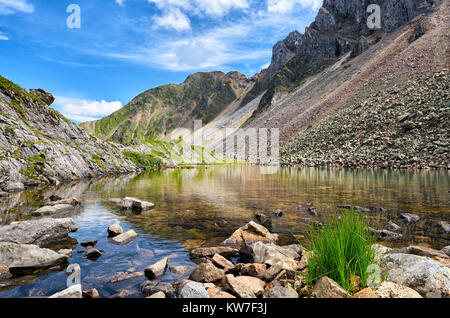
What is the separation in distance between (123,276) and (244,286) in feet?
13.2

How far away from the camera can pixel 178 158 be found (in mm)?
100938

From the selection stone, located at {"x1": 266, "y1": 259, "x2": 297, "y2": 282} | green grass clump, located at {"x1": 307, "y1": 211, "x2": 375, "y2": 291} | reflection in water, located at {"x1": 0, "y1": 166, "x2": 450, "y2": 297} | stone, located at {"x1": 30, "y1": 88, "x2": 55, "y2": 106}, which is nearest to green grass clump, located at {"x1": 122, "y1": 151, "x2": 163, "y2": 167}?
stone, located at {"x1": 30, "y1": 88, "x2": 55, "y2": 106}

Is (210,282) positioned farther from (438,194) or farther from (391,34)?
(391,34)

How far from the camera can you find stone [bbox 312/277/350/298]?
5137 millimetres

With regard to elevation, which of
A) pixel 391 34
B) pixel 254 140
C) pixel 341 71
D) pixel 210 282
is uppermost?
pixel 391 34

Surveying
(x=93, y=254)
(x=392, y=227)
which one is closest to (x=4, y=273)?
(x=93, y=254)

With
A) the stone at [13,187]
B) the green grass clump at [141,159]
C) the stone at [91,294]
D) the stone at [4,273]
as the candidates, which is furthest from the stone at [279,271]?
the green grass clump at [141,159]

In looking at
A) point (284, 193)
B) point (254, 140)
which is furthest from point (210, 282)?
point (254, 140)

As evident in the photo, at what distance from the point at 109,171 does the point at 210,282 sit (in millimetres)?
52457

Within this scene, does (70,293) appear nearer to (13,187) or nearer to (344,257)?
(344,257)

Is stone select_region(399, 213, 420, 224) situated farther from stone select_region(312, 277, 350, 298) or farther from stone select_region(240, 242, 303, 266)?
stone select_region(312, 277, 350, 298)

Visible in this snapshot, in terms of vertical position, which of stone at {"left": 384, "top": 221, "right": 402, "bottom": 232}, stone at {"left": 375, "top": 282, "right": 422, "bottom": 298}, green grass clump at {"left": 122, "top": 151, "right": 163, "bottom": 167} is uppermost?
green grass clump at {"left": 122, "top": 151, "right": 163, "bottom": 167}

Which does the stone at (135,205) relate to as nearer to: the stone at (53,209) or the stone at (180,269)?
the stone at (53,209)
